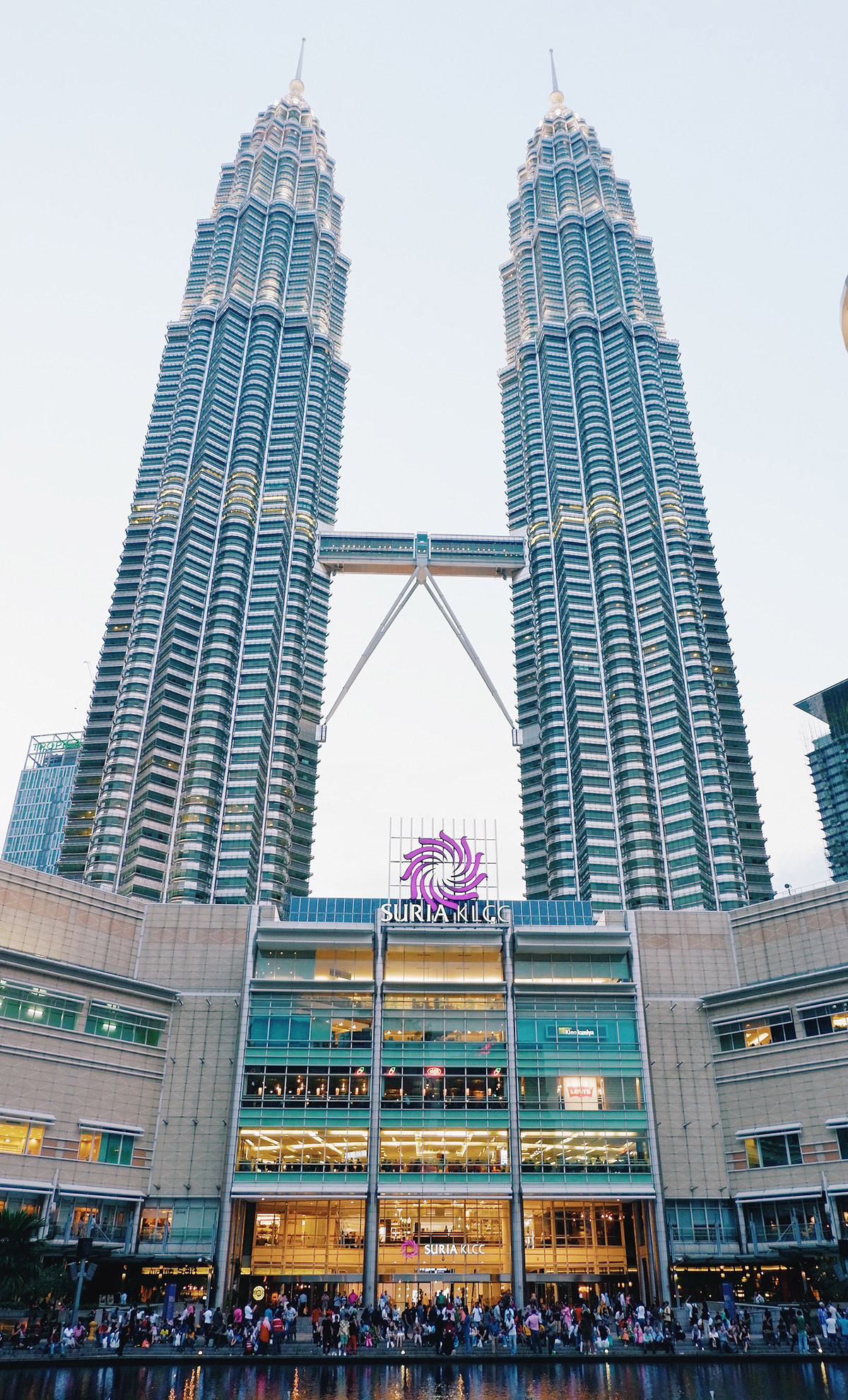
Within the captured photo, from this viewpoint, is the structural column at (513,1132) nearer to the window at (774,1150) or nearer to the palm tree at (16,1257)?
the window at (774,1150)

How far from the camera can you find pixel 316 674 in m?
195

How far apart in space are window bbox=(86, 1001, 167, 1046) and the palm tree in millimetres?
30201

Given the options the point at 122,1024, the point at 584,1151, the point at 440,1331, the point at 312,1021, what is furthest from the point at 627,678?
the point at 440,1331

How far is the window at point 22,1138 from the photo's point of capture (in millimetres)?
70250

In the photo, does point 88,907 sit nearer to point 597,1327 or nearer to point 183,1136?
point 183,1136

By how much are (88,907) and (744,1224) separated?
58.9m

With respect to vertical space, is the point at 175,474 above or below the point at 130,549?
above

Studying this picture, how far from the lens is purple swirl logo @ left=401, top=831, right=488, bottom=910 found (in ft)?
291

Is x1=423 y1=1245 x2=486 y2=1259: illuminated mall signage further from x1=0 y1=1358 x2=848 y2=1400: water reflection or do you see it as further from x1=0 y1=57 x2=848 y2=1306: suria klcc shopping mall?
x1=0 y1=1358 x2=848 y2=1400: water reflection

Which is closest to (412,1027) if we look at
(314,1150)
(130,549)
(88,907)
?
(314,1150)

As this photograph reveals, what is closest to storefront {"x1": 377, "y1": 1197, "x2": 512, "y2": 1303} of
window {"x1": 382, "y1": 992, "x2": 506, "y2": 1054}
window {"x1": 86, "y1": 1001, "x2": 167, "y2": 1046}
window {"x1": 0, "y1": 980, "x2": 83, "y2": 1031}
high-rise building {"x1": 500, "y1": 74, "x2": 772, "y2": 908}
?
window {"x1": 382, "y1": 992, "x2": 506, "y2": 1054}

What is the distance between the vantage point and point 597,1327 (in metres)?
48.1

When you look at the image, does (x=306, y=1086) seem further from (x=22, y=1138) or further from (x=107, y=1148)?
(x=22, y=1138)

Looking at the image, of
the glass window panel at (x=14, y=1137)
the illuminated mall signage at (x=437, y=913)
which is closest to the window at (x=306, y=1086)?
the illuminated mall signage at (x=437, y=913)
